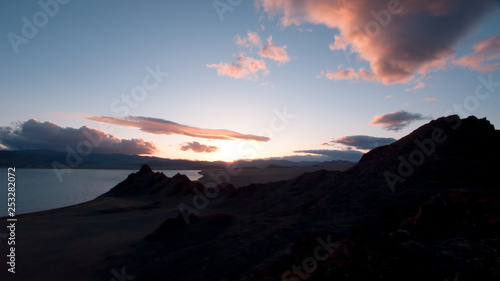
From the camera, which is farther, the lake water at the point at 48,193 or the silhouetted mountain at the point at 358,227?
the lake water at the point at 48,193

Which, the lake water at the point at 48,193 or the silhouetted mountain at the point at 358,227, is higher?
the silhouetted mountain at the point at 358,227

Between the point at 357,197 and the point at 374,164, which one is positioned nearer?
the point at 357,197

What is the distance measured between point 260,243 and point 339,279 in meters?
4.65

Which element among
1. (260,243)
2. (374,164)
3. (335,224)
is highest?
(374,164)

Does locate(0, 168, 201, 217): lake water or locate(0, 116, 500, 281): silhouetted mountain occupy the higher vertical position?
locate(0, 116, 500, 281): silhouetted mountain

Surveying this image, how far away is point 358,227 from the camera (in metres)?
7.84

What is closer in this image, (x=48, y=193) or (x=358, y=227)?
(x=358, y=227)

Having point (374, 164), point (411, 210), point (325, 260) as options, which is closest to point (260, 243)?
point (325, 260)

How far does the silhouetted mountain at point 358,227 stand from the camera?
5.14 metres

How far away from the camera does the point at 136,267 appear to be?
8.89 metres

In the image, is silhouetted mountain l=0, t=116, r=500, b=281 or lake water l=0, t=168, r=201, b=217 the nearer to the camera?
silhouetted mountain l=0, t=116, r=500, b=281

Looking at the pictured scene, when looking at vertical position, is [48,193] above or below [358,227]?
below

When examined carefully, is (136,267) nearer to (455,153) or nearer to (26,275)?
(26,275)

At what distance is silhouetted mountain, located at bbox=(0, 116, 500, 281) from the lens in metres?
5.14
